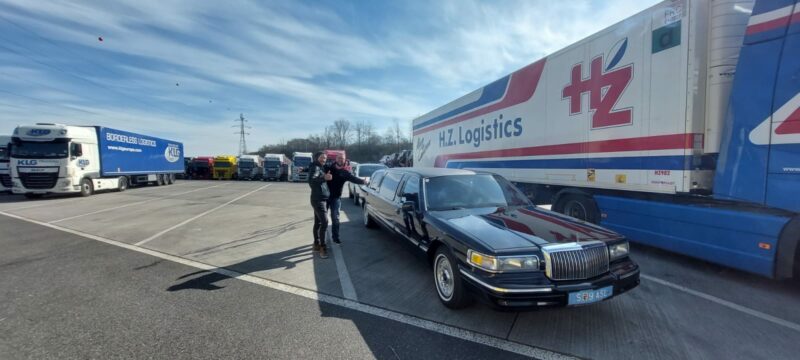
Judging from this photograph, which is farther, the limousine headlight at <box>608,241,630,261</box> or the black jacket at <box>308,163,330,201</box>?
the black jacket at <box>308,163,330,201</box>

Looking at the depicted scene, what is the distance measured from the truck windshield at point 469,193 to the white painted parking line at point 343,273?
55.5 inches

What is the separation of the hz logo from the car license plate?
3266mm

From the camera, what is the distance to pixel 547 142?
21.6ft

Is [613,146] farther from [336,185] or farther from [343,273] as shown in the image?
[336,185]

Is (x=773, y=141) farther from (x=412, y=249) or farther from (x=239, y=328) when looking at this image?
(x=239, y=328)

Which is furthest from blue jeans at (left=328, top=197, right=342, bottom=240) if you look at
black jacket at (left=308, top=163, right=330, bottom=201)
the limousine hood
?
the limousine hood

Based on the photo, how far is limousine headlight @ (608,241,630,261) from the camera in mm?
3135

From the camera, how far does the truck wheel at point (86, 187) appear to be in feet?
51.4

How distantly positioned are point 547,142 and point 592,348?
4582mm

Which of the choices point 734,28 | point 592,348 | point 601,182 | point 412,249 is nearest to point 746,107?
point 734,28

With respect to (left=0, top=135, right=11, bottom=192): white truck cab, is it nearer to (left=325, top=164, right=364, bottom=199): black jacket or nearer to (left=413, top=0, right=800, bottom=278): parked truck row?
(left=325, top=164, right=364, bottom=199): black jacket

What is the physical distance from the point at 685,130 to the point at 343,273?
4.94 m

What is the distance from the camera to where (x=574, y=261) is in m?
2.91

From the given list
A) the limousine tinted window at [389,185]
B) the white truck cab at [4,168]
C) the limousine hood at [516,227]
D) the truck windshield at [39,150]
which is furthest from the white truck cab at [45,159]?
the limousine hood at [516,227]
